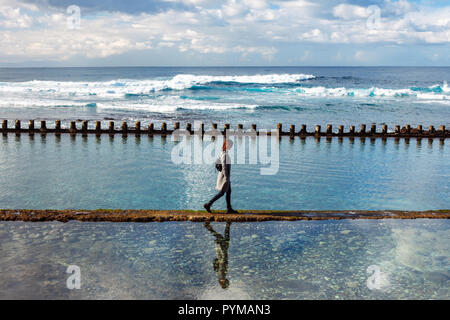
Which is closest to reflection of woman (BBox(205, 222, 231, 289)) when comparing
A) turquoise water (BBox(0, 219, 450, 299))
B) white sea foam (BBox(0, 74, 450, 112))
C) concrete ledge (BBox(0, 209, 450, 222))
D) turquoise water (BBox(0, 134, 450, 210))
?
turquoise water (BBox(0, 219, 450, 299))

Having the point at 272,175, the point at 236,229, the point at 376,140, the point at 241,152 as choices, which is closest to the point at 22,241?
the point at 236,229

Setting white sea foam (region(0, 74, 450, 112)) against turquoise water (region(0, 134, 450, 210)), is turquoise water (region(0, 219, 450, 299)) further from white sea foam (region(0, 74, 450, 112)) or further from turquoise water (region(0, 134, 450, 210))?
white sea foam (region(0, 74, 450, 112))

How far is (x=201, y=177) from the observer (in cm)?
1568

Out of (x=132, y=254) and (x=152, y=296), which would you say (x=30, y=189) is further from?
(x=152, y=296)

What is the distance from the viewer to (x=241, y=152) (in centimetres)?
2045

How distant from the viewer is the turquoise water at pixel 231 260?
723 centimetres

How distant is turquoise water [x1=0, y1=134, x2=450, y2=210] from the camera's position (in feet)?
41.7

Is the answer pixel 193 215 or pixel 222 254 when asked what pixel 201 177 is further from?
pixel 222 254

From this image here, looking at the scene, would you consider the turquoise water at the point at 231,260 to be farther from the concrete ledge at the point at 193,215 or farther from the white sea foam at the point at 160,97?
the white sea foam at the point at 160,97

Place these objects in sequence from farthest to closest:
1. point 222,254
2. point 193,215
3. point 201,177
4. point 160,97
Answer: point 160,97
point 201,177
point 193,215
point 222,254

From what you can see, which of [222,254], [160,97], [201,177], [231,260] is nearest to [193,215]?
[222,254]

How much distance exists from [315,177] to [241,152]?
5.39m

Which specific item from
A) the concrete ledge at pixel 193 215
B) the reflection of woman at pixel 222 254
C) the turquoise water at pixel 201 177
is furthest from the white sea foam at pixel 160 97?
the reflection of woman at pixel 222 254

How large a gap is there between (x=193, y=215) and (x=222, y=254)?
87.0 inches
